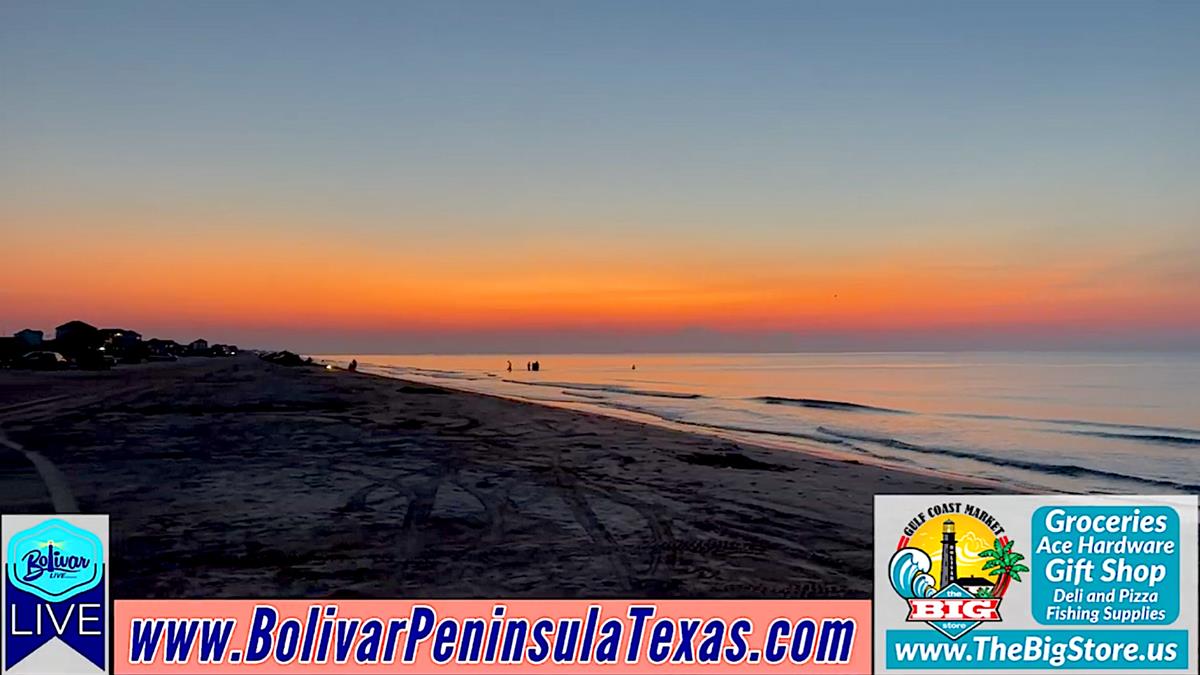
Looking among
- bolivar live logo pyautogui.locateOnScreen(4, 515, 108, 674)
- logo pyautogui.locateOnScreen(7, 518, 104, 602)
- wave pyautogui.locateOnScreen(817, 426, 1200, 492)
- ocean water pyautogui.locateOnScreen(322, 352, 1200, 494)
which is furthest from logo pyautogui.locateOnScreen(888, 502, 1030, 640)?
wave pyautogui.locateOnScreen(817, 426, 1200, 492)

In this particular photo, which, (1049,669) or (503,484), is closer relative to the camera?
(1049,669)

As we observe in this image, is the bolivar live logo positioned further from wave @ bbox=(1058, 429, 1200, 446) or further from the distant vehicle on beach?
the distant vehicle on beach

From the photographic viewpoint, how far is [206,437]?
17.2 metres

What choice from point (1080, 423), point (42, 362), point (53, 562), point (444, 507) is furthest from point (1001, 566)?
point (42, 362)

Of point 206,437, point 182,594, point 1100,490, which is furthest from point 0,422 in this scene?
point 1100,490

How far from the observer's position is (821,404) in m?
44.9

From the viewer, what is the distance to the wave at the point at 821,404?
41375 millimetres

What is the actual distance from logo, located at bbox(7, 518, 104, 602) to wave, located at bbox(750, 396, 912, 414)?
37977mm

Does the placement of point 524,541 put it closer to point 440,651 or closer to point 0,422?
point 440,651

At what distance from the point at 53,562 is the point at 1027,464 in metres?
21.5

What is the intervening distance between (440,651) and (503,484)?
21.4ft

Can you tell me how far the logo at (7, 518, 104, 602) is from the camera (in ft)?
20.0

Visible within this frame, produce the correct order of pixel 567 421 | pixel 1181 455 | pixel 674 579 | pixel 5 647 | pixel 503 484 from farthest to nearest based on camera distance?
pixel 567 421
pixel 1181 455
pixel 503 484
pixel 674 579
pixel 5 647

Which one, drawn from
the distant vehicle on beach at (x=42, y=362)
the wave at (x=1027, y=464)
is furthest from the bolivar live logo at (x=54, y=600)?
the distant vehicle on beach at (x=42, y=362)
